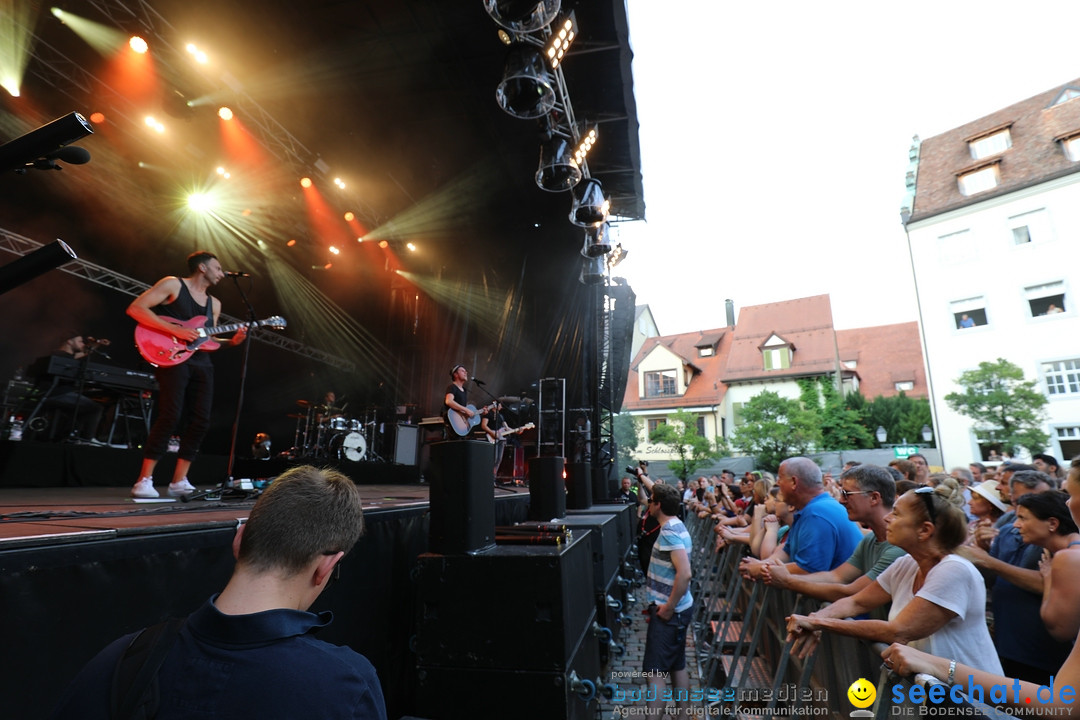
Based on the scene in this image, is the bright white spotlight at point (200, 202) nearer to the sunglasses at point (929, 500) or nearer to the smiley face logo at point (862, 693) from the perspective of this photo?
the sunglasses at point (929, 500)

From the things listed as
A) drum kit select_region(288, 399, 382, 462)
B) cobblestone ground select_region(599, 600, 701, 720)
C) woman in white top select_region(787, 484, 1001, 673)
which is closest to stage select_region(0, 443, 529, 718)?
cobblestone ground select_region(599, 600, 701, 720)

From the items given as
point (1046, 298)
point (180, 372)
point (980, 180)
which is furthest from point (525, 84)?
point (980, 180)

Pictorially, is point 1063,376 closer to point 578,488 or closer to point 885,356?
point 885,356

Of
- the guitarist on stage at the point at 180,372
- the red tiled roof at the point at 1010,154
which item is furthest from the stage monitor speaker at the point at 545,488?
the red tiled roof at the point at 1010,154

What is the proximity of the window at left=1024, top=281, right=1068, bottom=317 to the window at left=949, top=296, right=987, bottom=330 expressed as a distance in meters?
1.46

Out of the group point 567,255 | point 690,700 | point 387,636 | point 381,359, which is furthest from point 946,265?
point 387,636

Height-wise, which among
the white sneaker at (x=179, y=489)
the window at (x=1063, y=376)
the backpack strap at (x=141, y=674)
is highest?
the window at (x=1063, y=376)

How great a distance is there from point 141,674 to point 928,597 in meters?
2.71

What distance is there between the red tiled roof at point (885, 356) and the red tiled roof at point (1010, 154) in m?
10.1

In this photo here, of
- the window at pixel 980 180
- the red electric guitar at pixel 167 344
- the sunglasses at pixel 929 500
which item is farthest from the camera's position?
the window at pixel 980 180

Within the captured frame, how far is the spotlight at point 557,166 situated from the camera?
694 centimetres

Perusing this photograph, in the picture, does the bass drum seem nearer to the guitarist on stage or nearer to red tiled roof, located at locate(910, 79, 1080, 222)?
the guitarist on stage

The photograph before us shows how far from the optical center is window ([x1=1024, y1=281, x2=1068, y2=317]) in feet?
66.4

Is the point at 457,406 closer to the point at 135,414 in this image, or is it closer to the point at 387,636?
the point at 387,636
